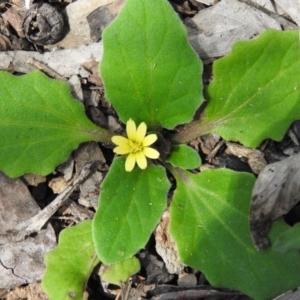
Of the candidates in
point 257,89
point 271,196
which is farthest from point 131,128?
point 271,196

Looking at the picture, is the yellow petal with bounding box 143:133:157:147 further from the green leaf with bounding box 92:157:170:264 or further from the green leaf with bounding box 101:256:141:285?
the green leaf with bounding box 101:256:141:285

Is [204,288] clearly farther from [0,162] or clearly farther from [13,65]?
[13,65]

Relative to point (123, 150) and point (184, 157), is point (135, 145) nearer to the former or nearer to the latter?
point (123, 150)

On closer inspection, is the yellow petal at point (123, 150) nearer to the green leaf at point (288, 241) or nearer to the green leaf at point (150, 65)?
the green leaf at point (150, 65)

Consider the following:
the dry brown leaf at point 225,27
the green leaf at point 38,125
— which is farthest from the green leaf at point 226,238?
the dry brown leaf at point 225,27

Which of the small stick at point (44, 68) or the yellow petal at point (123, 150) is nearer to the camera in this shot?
the yellow petal at point (123, 150)

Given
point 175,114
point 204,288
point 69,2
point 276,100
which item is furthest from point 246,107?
point 69,2
